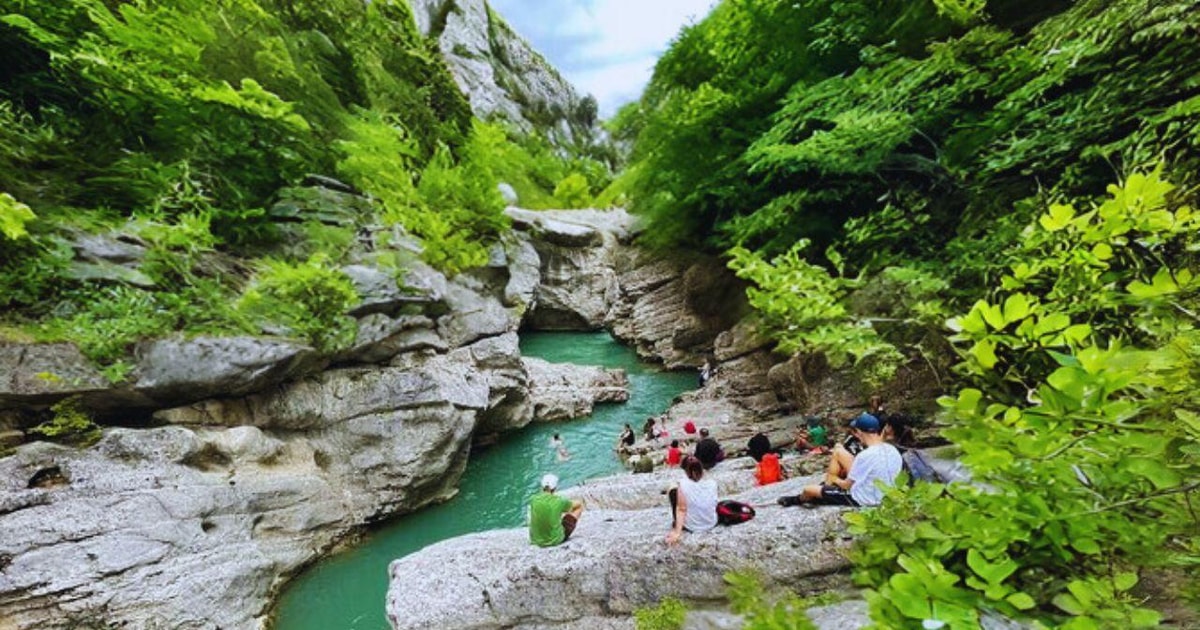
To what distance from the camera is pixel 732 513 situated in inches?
199

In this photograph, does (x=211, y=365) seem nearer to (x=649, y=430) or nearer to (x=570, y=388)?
(x=649, y=430)

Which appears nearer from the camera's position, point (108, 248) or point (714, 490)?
point (714, 490)

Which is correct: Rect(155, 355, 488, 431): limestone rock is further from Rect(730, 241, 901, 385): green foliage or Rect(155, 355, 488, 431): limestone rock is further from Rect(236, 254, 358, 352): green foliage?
Rect(730, 241, 901, 385): green foliage

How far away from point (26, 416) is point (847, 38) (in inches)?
600

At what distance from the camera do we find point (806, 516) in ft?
15.5

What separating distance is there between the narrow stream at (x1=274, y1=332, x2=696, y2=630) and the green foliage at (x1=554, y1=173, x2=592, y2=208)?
16.5 m

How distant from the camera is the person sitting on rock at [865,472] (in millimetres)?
4414

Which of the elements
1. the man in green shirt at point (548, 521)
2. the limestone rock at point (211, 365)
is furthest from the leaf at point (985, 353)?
the limestone rock at point (211, 365)

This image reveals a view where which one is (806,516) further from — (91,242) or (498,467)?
(91,242)

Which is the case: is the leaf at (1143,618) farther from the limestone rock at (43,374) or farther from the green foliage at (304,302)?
the green foliage at (304,302)

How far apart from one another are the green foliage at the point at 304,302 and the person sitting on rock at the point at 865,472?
1019 cm

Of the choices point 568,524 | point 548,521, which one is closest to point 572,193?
point 568,524

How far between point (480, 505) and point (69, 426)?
7748 mm

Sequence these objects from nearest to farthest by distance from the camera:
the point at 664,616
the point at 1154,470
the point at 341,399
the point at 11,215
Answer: the point at 1154,470
the point at 664,616
the point at 11,215
the point at 341,399
